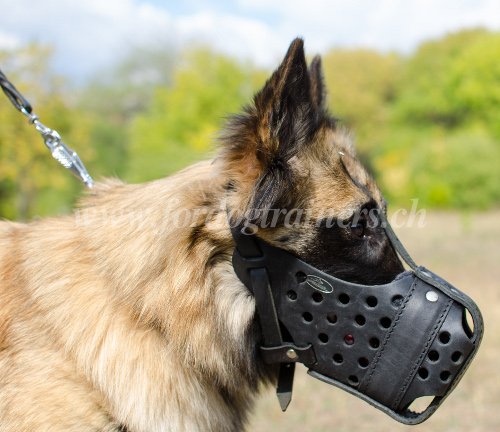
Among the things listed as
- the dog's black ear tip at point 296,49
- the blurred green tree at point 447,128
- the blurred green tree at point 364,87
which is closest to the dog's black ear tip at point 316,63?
the dog's black ear tip at point 296,49

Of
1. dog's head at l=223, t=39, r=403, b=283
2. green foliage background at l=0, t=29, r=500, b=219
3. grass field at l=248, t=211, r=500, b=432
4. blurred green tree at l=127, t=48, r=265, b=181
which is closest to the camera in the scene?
dog's head at l=223, t=39, r=403, b=283

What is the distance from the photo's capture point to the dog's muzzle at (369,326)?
2.72 metres

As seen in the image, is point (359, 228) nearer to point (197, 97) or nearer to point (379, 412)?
point (379, 412)

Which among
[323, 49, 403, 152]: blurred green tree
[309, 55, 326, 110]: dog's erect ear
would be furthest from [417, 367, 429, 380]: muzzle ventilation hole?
[323, 49, 403, 152]: blurred green tree

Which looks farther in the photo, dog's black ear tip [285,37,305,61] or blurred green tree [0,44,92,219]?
blurred green tree [0,44,92,219]

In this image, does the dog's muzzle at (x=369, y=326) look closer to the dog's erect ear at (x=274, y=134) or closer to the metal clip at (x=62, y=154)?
the dog's erect ear at (x=274, y=134)

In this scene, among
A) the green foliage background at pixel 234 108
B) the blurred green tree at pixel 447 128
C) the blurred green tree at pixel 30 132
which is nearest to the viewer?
the blurred green tree at pixel 30 132

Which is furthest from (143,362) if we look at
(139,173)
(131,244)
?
(139,173)

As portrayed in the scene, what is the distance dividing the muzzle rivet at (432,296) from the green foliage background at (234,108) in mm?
22325

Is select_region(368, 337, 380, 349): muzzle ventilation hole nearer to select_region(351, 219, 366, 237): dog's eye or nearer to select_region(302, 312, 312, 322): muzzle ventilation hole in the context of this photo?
select_region(302, 312, 312, 322): muzzle ventilation hole

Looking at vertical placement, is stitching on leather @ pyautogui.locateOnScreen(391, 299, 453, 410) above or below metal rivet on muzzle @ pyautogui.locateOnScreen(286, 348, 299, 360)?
above

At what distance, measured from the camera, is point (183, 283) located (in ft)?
9.13

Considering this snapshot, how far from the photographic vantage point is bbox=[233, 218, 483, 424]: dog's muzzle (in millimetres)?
2723

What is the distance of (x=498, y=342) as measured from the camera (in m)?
7.55
